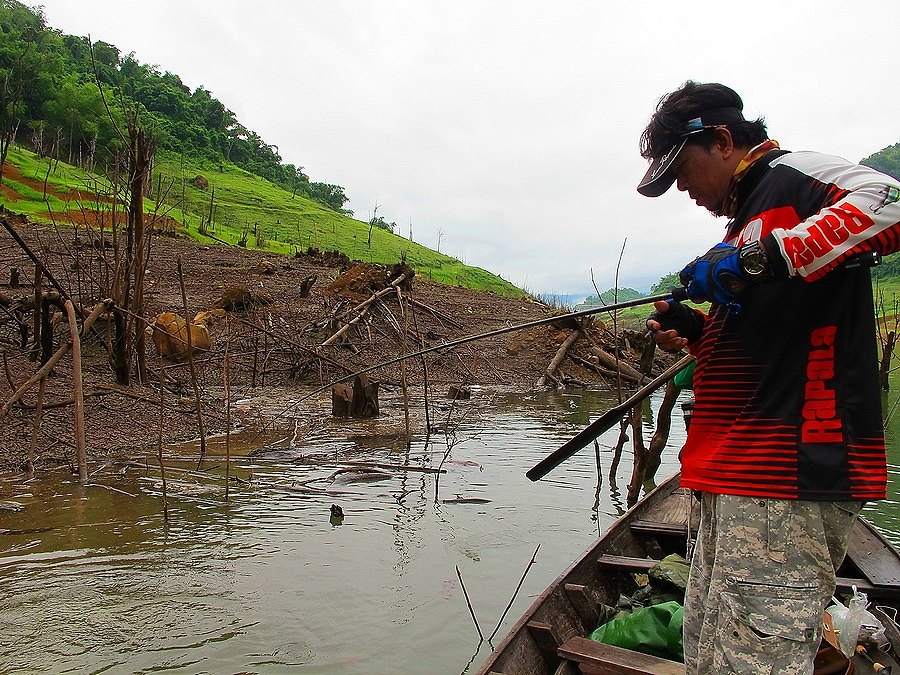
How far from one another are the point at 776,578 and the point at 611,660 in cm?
120

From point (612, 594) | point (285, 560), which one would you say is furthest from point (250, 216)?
point (612, 594)

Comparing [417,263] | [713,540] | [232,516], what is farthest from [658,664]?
[417,263]

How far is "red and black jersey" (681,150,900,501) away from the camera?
1.73m

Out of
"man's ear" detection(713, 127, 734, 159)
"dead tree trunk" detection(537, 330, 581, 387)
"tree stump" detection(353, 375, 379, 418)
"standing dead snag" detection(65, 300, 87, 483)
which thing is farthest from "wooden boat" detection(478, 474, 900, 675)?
"dead tree trunk" detection(537, 330, 581, 387)

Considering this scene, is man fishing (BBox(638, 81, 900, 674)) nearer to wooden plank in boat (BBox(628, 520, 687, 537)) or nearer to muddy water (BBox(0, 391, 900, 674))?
muddy water (BBox(0, 391, 900, 674))

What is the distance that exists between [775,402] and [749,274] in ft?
1.18

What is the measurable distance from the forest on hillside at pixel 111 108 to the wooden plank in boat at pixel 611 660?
38.9 meters

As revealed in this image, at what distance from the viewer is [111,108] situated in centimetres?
4425

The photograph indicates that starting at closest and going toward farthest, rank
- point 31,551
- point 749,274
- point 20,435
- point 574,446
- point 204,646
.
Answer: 1. point 749,274
2. point 574,446
3. point 204,646
4. point 31,551
5. point 20,435

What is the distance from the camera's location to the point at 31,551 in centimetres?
481

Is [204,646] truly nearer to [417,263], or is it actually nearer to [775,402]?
[775,402]

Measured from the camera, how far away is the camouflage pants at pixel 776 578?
1.82 meters

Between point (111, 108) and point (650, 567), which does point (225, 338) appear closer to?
point (650, 567)

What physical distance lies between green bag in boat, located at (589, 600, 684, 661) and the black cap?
1.90 meters
